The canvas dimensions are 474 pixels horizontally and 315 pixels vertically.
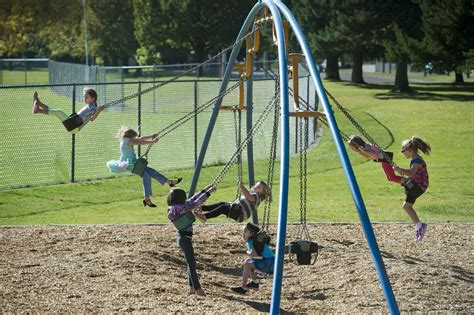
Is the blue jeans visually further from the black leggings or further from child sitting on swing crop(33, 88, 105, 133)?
child sitting on swing crop(33, 88, 105, 133)

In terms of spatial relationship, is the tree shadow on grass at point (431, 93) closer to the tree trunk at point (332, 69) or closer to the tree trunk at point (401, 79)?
the tree trunk at point (401, 79)

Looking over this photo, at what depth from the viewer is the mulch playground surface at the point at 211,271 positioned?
8.98m

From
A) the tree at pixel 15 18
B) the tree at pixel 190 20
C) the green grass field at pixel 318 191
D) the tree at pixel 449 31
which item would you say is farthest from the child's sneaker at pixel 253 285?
the tree at pixel 190 20

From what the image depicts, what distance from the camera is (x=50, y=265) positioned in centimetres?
1065

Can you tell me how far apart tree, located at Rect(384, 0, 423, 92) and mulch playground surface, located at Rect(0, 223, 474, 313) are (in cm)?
2660

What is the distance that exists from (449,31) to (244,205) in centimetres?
2868

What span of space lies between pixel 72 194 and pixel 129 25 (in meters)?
59.3

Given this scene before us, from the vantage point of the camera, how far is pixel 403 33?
4031 cm

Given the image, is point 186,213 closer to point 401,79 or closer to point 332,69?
point 401,79

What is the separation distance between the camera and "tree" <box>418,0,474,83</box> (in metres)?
36.1

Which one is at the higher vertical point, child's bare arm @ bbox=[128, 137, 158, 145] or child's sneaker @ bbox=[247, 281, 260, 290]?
child's bare arm @ bbox=[128, 137, 158, 145]

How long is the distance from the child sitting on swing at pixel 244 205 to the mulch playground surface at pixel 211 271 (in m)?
0.86

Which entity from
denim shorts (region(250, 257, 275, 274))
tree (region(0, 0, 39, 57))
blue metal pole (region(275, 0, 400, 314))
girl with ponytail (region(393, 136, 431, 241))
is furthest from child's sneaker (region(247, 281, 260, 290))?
tree (region(0, 0, 39, 57))

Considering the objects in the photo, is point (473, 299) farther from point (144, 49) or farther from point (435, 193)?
point (144, 49)
